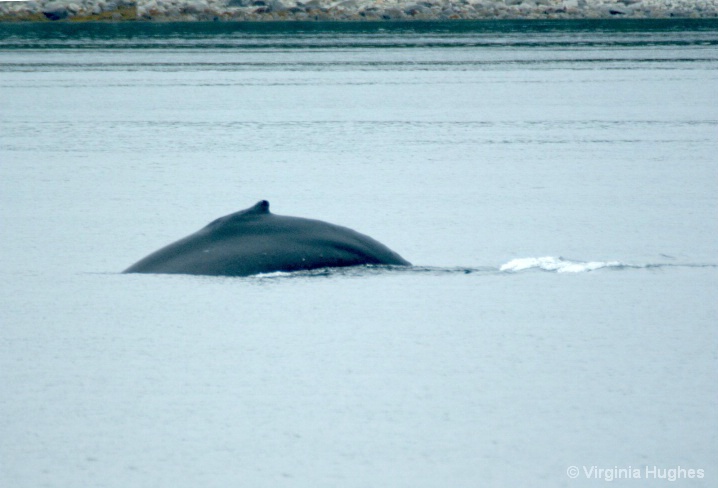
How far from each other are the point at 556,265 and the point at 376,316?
2.16 m

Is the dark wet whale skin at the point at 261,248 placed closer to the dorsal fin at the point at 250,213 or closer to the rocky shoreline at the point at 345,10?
the dorsal fin at the point at 250,213

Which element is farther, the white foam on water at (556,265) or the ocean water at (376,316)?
the white foam on water at (556,265)

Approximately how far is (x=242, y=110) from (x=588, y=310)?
1975 centimetres

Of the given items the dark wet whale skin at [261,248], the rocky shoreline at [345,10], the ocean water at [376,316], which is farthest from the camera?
the rocky shoreline at [345,10]

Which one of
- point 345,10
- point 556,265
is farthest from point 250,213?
point 345,10

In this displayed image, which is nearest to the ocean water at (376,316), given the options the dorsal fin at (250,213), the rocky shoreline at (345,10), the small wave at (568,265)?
the small wave at (568,265)

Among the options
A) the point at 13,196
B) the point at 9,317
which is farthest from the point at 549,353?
the point at 13,196

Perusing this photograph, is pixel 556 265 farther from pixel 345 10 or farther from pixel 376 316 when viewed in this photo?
pixel 345 10

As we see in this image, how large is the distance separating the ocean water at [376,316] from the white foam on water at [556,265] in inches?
1.4

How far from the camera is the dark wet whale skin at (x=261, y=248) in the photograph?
9344 mm

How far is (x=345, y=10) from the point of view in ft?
339

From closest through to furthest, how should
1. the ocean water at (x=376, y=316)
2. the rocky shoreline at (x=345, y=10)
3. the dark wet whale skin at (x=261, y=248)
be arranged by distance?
1. the ocean water at (x=376, y=316)
2. the dark wet whale skin at (x=261, y=248)
3. the rocky shoreline at (x=345, y=10)

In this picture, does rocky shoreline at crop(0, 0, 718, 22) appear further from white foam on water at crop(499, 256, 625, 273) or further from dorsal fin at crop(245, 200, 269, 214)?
dorsal fin at crop(245, 200, 269, 214)

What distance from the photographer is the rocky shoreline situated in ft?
324
